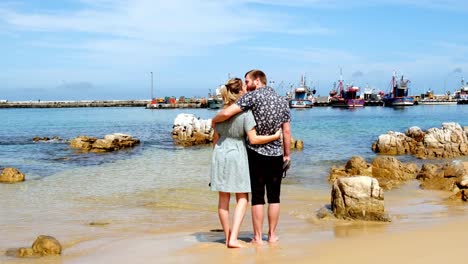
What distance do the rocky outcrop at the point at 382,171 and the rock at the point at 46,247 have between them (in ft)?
29.7

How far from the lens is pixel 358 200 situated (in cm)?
783

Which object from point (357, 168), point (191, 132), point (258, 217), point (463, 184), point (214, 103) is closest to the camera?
point (258, 217)

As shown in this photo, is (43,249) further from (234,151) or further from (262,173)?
(262,173)

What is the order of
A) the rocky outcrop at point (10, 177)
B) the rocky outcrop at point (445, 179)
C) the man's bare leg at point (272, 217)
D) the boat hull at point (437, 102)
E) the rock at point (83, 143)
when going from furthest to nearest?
the boat hull at point (437, 102)
the rock at point (83, 143)
the rocky outcrop at point (10, 177)
the rocky outcrop at point (445, 179)
the man's bare leg at point (272, 217)

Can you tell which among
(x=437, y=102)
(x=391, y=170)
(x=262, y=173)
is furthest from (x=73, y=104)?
(x=262, y=173)

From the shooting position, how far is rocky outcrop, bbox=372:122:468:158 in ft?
75.3

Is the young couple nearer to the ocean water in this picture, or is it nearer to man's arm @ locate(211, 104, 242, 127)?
man's arm @ locate(211, 104, 242, 127)

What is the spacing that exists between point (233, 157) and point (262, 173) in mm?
388

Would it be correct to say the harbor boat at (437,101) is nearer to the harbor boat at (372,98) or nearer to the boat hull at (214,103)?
the harbor boat at (372,98)

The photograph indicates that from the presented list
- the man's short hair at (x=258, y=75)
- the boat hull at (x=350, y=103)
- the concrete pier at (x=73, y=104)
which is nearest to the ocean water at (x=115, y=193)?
the man's short hair at (x=258, y=75)

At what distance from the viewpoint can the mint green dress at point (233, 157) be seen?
19.4 feet

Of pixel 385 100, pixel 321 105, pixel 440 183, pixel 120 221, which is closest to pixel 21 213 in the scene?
pixel 120 221

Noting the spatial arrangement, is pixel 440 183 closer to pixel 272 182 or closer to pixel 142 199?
pixel 142 199

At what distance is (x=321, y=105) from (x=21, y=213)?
392 feet
